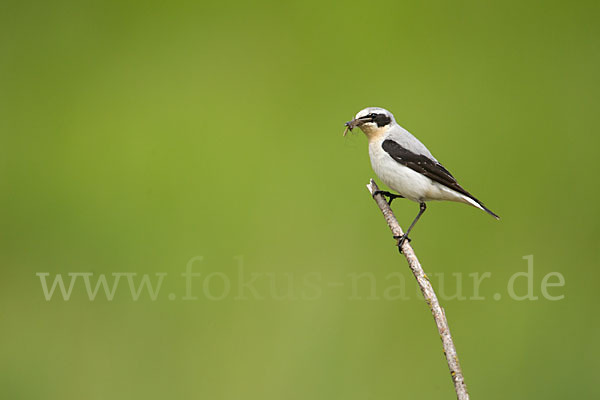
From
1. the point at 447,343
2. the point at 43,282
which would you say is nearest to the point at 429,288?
the point at 447,343

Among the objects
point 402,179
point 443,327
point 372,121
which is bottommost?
point 443,327

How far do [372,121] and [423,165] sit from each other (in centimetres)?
25

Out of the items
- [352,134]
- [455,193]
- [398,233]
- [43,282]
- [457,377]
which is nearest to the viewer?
[457,377]

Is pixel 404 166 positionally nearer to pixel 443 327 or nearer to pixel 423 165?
A: pixel 423 165

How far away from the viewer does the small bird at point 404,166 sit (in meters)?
1.99

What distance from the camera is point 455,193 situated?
1.99m

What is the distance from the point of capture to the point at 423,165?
6.63ft

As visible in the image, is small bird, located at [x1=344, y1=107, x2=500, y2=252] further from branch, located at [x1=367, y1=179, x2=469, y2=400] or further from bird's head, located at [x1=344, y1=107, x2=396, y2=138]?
branch, located at [x1=367, y1=179, x2=469, y2=400]

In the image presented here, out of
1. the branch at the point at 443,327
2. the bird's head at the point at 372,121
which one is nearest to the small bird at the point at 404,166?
the bird's head at the point at 372,121

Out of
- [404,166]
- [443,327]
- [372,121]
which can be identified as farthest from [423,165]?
[443,327]

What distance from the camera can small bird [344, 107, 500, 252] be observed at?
1.99 metres

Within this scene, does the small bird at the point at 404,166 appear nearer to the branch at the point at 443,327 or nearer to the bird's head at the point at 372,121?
the bird's head at the point at 372,121

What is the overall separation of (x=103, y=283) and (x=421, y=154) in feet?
6.41

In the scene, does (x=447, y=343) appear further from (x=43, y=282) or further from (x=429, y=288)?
(x=43, y=282)
